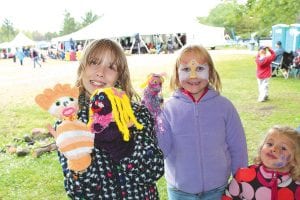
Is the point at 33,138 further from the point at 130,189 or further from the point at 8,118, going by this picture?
the point at 130,189

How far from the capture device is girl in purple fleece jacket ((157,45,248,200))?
2.18 meters

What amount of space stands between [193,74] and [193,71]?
18 mm

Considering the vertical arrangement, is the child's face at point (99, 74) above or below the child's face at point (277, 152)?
above

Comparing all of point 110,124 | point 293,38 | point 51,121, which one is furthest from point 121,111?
point 293,38

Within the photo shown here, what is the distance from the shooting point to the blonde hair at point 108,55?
1684mm

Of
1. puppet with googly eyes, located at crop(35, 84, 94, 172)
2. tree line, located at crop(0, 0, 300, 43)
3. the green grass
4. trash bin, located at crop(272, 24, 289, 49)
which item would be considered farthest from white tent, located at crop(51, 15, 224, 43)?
puppet with googly eyes, located at crop(35, 84, 94, 172)

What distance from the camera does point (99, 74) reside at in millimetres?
1660

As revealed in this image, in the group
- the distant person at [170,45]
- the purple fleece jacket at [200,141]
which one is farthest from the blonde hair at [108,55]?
the distant person at [170,45]

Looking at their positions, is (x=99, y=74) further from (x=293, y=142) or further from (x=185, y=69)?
(x=293, y=142)

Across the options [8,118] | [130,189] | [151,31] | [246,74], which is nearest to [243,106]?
[8,118]

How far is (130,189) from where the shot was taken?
155cm

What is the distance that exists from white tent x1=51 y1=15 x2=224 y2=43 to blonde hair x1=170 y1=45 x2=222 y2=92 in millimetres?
24558

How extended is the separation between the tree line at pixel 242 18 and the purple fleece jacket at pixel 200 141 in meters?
9.09

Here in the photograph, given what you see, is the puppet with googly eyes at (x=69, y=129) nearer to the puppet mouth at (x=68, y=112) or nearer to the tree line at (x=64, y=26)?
the puppet mouth at (x=68, y=112)
